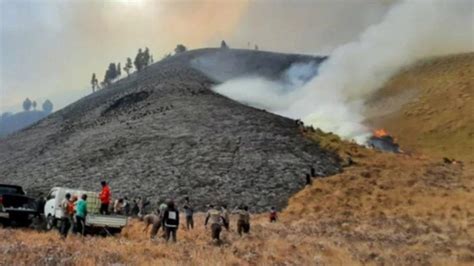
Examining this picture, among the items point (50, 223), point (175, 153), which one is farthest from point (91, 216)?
point (175, 153)

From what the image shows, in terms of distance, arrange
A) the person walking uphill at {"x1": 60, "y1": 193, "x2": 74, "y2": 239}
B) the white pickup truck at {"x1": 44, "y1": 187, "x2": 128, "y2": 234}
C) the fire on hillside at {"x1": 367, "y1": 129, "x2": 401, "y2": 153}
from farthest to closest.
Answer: the fire on hillside at {"x1": 367, "y1": 129, "x2": 401, "y2": 153}
the white pickup truck at {"x1": 44, "y1": 187, "x2": 128, "y2": 234}
the person walking uphill at {"x1": 60, "y1": 193, "x2": 74, "y2": 239}

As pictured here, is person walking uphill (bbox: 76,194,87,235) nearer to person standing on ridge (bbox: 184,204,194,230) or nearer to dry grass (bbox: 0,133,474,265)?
dry grass (bbox: 0,133,474,265)

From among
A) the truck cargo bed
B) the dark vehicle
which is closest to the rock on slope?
the dark vehicle

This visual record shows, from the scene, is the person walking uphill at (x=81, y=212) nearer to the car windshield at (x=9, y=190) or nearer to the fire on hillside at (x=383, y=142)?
the car windshield at (x=9, y=190)

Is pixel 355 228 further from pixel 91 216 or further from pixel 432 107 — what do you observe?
pixel 432 107

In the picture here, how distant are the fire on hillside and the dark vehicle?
55926 millimetres

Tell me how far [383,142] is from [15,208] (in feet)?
205

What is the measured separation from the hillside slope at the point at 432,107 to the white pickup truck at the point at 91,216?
187ft

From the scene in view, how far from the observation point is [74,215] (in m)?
22.9

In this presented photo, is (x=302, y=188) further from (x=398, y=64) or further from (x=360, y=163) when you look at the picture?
(x=398, y=64)

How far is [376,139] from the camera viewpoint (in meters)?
80.9

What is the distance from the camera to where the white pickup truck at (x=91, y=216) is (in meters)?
23.8

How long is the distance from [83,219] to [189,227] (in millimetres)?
9535

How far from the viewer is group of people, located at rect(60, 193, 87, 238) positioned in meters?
22.4
